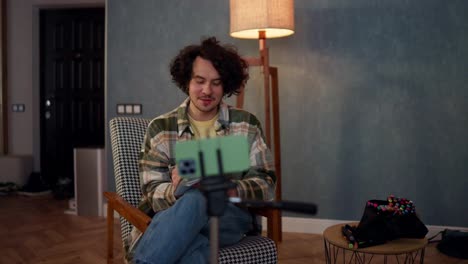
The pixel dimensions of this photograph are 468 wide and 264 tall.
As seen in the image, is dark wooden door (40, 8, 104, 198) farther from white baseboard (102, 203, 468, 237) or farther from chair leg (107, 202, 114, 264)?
chair leg (107, 202, 114, 264)

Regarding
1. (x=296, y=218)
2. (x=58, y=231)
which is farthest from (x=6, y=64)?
(x=296, y=218)

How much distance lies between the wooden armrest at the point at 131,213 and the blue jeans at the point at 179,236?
99 mm

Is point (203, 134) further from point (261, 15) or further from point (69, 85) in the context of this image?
point (69, 85)

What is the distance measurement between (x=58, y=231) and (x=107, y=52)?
1385mm

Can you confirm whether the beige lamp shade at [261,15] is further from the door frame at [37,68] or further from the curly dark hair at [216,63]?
the door frame at [37,68]

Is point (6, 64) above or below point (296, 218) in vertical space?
above

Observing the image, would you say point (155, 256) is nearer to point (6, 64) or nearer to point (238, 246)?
point (238, 246)

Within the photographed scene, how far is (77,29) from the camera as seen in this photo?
16.6ft

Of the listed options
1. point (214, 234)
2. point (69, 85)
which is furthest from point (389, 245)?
point (69, 85)

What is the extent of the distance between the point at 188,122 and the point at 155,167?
21cm

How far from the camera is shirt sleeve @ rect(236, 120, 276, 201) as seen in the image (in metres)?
1.62

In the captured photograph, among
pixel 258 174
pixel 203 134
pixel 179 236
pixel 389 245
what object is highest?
pixel 203 134

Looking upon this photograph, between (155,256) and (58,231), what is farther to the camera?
(58,231)

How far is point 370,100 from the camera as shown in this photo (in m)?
3.11
